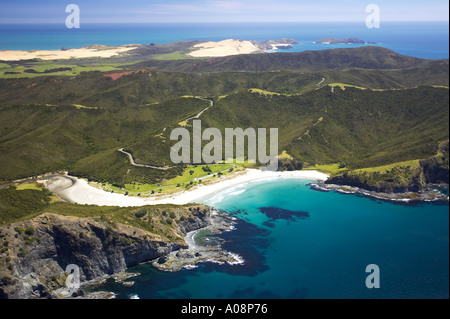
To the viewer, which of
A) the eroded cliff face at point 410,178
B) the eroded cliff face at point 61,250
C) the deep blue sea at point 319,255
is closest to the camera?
the deep blue sea at point 319,255

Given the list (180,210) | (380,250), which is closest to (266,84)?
(180,210)

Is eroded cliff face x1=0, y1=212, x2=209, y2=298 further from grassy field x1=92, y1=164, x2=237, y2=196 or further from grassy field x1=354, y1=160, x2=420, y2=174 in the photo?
grassy field x1=354, y1=160, x2=420, y2=174

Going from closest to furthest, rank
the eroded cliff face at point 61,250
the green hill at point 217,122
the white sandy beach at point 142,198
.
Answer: the eroded cliff face at point 61,250 < the white sandy beach at point 142,198 < the green hill at point 217,122

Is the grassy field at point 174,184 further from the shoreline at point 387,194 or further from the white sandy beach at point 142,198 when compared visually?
the shoreline at point 387,194

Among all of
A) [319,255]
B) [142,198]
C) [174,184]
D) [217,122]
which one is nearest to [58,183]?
[142,198]

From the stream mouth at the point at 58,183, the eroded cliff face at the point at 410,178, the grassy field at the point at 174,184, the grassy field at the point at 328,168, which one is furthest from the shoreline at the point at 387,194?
the stream mouth at the point at 58,183

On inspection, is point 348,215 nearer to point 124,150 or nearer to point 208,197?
point 208,197

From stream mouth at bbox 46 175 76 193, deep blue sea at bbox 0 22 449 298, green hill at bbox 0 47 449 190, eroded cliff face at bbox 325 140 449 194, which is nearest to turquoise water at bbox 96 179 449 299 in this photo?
deep blue sea at bbox 0 22 449 298

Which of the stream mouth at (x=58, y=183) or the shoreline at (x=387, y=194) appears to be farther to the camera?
the stream mouth at (x=58, y=183)
